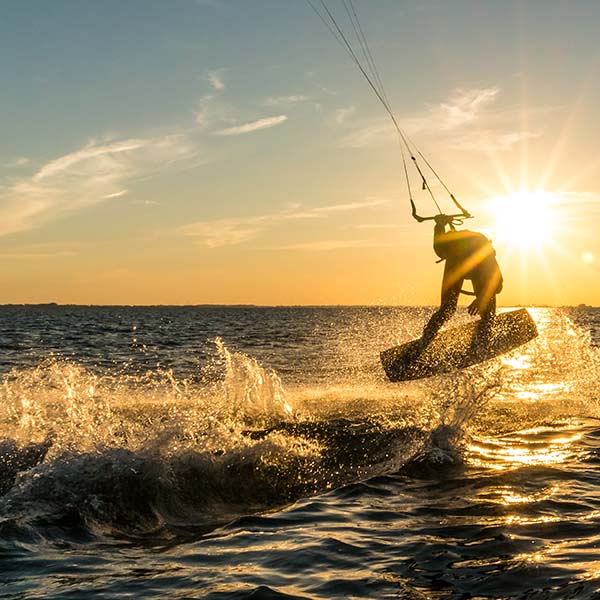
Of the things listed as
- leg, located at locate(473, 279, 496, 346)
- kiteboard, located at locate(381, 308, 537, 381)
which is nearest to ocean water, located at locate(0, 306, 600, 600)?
kiteboard, located at locate(381, 308, 537, 381)

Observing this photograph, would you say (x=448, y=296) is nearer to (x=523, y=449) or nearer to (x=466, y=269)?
(x=466, y=269)

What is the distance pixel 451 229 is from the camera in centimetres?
1371

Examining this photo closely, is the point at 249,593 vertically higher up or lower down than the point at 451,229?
lower down

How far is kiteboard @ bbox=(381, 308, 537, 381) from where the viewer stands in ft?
48.3

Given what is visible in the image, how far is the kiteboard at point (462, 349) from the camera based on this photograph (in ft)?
48.3

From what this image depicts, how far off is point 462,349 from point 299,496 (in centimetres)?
648

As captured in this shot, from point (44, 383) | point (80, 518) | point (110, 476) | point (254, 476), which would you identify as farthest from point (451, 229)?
point (44, 383)

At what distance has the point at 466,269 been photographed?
14.0 m

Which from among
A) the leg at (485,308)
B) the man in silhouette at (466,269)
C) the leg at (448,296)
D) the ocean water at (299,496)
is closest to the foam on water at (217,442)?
the ocean water at (299,496)

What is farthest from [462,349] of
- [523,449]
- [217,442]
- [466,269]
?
[217,442]

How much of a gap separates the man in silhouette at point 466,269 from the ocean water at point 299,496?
139 centimetres

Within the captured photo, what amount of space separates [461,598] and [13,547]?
14.0ft

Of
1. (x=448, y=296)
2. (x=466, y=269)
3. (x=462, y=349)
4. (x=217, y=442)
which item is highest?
(x=466, y=269)

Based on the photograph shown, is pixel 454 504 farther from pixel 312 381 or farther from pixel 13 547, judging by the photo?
pixel 312 381
